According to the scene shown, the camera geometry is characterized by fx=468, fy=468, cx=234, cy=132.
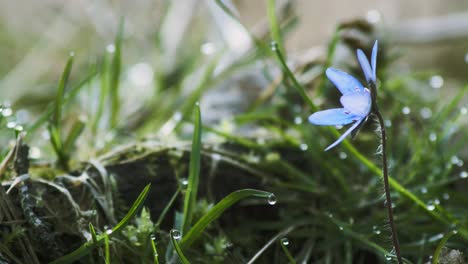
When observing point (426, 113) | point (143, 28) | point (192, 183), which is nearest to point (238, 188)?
point (192, 183)

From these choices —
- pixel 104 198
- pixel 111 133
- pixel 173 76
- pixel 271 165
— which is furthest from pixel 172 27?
pixel 104 198

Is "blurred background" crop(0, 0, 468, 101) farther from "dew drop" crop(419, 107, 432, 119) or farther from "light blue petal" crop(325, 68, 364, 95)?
"light blue petal" crop(325, 68, 364, 95)

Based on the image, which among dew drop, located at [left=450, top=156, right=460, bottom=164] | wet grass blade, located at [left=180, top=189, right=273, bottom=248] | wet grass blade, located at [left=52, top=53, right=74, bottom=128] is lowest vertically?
dew drop, located at [left=450, top=156, right=460, bottom=164]

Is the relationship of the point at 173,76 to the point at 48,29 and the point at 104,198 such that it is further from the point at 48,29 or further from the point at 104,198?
the point at 48,29

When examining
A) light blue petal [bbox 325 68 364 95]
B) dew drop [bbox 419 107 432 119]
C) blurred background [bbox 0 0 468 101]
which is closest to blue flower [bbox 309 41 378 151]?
light blue petal [bbox 325 68 364 95]

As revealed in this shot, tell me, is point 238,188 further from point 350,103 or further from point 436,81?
point 436,81
